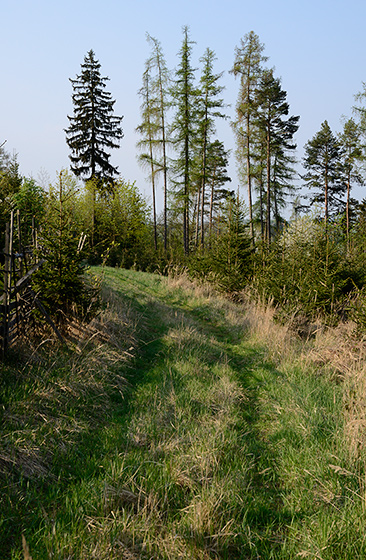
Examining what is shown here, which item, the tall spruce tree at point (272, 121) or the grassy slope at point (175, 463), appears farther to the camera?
the tall spruce tree at point (272, 121)

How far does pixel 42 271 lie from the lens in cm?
684

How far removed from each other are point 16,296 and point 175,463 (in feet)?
12.6

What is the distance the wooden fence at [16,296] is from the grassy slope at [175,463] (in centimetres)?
71

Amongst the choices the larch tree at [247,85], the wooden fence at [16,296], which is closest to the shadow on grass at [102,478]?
the wooden fence at [16,296]

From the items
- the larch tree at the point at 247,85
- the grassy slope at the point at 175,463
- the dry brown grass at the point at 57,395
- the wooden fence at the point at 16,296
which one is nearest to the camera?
the grassy slope at the point at 175,463

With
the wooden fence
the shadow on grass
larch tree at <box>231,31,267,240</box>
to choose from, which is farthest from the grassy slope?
larch tree at <box>231,31,267,240</box>

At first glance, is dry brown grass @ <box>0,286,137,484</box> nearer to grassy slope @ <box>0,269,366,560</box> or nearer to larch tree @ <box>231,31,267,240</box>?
grassy slope @ <box>0,269,366,560</box>

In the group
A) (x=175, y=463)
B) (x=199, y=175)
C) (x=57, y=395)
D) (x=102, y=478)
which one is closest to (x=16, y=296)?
(x=57, y=395)

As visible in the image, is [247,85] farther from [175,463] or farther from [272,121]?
[175,463]

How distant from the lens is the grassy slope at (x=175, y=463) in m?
2.69

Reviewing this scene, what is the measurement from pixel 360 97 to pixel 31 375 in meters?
29.2

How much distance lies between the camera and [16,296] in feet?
19.5

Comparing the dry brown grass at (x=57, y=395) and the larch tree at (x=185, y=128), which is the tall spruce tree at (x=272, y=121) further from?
the dry brown grass at (x=57, y=395)

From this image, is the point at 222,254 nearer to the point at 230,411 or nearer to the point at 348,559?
the point at 230,411
